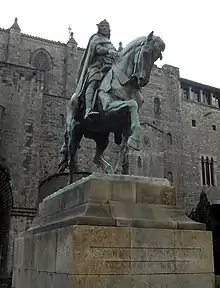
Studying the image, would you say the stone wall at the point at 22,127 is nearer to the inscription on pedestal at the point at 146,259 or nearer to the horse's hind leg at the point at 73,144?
the horse's hind leg at the point at 73,144

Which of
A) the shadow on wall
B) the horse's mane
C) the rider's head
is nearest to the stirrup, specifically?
the horse's mane

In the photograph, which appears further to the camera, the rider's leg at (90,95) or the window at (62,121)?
the window at (62,121)

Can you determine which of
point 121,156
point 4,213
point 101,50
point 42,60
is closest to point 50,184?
point 4,213

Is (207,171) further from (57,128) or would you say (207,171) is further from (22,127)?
(22,127)

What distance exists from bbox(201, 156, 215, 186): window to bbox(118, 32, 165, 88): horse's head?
110ft

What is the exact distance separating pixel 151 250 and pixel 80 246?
0.97 metres

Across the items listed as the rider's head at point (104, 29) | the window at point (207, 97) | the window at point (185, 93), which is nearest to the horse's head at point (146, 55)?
the rider's head at point (104, 29)

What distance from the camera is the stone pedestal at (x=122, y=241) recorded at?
4953 mm

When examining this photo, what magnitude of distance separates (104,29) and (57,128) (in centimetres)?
2222

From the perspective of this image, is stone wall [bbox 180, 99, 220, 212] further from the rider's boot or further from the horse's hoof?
the horse's hoof

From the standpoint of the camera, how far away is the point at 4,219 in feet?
73.8

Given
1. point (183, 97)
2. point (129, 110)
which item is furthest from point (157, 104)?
point (129, 110)

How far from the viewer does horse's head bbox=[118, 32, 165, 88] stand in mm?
6320

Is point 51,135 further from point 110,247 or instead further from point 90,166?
point 110,247
